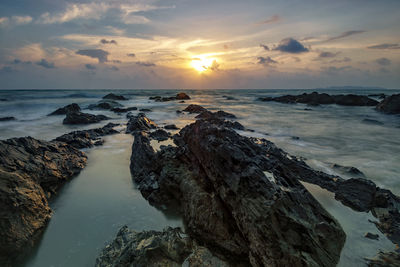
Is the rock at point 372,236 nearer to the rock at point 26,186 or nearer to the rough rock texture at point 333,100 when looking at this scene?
the rock at point 26,186

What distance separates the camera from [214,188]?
450 centimetres

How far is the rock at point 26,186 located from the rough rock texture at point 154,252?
5.49 feet

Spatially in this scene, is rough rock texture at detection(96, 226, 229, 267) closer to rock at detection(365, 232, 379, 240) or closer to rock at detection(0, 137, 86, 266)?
rock at detection(0, 137, 86, 266)

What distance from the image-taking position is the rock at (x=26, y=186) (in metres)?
3.65

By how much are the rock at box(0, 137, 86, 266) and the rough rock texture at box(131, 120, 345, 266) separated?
2.40 metres

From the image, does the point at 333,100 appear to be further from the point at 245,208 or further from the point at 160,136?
the point at 245,208

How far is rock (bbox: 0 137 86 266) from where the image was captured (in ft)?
12.0

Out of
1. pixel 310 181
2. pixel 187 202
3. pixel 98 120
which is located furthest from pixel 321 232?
pixel 98 120

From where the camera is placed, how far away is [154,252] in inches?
127

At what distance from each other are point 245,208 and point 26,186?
4.86 metres

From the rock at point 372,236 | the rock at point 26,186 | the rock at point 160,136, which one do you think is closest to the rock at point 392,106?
the rock at point 160,136

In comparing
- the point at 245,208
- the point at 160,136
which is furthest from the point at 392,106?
the point at 245,208

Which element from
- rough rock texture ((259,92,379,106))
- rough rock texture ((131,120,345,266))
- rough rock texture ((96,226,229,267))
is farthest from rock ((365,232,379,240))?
rough rock texture ((259,92,379,106))

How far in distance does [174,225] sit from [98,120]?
55.7ft
